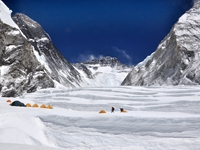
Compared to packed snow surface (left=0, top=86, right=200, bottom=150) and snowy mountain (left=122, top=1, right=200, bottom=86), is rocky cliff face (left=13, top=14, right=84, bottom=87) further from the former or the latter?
packed snow surface (left=0, top=86, right=200, bottom=150)

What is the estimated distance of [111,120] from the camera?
14523mm

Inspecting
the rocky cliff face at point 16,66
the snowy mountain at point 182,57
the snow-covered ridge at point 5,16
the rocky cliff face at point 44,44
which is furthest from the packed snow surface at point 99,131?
the rocky cliff face at point 44,44

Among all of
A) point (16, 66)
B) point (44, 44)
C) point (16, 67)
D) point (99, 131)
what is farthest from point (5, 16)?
point (44, 44)

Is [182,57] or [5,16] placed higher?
[5,16]

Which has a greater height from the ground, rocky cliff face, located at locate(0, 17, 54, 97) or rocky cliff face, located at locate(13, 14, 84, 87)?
rocky cliff face, located at locate(0, 17, 54, 97)

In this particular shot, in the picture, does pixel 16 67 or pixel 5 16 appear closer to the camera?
pixel 16 67

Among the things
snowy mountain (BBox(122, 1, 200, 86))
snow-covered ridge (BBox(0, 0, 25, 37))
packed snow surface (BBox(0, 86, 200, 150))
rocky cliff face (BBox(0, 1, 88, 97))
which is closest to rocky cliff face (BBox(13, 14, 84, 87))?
snow-covered ridge (BBox(0, 0, 25, 37))

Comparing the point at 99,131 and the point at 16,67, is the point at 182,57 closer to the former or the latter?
the point at 16,67

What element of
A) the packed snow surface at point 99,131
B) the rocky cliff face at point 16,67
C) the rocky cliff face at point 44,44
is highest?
the packed snow surface at point 99,131

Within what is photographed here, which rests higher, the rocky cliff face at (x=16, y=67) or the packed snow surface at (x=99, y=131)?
the packed snow surface at (x=99, y=131)

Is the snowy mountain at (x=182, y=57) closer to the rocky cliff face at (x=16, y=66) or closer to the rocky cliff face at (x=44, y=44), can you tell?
the rocky cliff face at (x=16, y=66)

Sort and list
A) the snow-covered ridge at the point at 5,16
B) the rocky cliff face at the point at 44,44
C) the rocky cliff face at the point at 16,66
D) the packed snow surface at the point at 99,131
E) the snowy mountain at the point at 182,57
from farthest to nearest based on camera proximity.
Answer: the rocky cliff face at the point at 44,44 < the snow-covered ridge at the point at 5,16 < the rocky cliff face at the point at 16,66 < the snowy mountain at the point at 182,57 < the packed snow surface at the point at 99,131

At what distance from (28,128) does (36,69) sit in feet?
139

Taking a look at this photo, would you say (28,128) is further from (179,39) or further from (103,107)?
(179,39)
